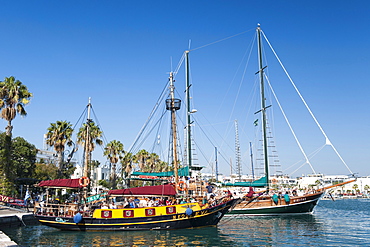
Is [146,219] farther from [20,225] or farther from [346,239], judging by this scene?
[346,239]

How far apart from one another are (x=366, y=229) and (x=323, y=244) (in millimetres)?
9704

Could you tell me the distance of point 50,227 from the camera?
32.2 meters

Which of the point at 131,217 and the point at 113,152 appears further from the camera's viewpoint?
the point at 113,152

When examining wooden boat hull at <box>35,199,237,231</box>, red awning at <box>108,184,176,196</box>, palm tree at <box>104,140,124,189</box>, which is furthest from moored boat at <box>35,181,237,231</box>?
palm tree at <box>104,140,124,189</box>

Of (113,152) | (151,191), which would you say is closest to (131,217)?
(151,191)

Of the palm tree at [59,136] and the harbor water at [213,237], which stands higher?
the palm tree at [59,136]

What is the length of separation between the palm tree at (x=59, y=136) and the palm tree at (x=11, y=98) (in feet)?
25.6

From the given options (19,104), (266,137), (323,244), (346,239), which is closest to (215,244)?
(323,244)

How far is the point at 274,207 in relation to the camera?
43312 millimetres

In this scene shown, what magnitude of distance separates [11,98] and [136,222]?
24500 millimetres

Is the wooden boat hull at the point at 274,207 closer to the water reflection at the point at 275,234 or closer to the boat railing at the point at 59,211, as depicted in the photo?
the water reflection at the point at 275,234

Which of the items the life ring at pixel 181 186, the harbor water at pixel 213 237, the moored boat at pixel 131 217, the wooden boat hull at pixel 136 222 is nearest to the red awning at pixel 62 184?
the moored boat at pixel 131 217

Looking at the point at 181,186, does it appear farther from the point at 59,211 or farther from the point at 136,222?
the point at 59,211

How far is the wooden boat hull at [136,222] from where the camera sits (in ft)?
93.6
